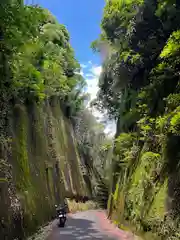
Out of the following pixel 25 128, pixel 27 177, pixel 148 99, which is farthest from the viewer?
pixel 25 128

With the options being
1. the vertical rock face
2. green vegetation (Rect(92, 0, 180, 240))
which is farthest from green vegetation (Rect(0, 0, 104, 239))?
green vegetation (Rect(92, 0, 180, 240))

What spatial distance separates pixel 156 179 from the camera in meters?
9.82

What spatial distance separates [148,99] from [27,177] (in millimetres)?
6095

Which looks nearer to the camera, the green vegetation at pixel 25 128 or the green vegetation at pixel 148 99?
the green vegetation at pixel 25 128

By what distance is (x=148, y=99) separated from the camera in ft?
41.9

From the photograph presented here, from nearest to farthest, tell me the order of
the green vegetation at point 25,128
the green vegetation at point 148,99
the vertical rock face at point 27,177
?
the green vegetation at point 25,128, the green vegetation at point 148,99, the vertical rock face at point 27,177

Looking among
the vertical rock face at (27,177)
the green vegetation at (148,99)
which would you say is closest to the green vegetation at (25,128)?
the vertical rock face at (27,177)

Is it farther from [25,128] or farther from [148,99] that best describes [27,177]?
[148,99]

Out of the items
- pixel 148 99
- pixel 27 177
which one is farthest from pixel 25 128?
pixel 148 99

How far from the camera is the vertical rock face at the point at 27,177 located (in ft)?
32.2

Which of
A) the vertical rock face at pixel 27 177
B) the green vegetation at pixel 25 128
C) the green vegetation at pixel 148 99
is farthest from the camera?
the vertical rock face at pixel 27 177

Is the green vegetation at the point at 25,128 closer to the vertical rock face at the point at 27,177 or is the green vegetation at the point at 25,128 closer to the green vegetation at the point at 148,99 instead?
the vertical rock face at the point at 27,177

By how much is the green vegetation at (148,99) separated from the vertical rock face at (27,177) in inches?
153

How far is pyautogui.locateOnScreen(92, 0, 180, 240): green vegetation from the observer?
856cm
